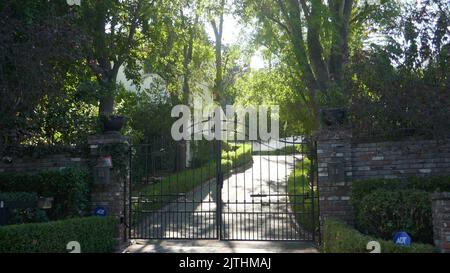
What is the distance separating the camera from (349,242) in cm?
652

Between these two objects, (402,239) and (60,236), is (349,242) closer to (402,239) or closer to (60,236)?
(402,239)

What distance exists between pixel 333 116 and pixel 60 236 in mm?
5169

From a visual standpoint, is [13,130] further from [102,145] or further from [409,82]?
[409,82]

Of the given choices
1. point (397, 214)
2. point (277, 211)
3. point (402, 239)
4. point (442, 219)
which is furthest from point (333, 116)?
point (277, 211)

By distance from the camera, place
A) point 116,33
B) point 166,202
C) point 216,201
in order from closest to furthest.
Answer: point 216,201 → point 166,202 → point 116,33

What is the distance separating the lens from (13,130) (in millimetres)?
7875

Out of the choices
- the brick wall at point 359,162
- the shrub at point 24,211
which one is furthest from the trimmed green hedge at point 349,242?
the shrub at point 24,211

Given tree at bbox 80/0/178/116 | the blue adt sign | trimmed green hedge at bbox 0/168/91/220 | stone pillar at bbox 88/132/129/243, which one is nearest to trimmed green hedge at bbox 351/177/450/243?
the blue adt sign

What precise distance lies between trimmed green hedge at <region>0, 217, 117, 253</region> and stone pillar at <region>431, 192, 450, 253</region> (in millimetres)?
5465

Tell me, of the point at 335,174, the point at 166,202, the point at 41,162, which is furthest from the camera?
the point at 166,202

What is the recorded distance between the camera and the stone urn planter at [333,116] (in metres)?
8.70

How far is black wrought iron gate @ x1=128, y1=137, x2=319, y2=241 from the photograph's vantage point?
31.6 feet

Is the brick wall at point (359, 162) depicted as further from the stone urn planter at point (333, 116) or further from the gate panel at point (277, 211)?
the gate panel at point (277, 211)
